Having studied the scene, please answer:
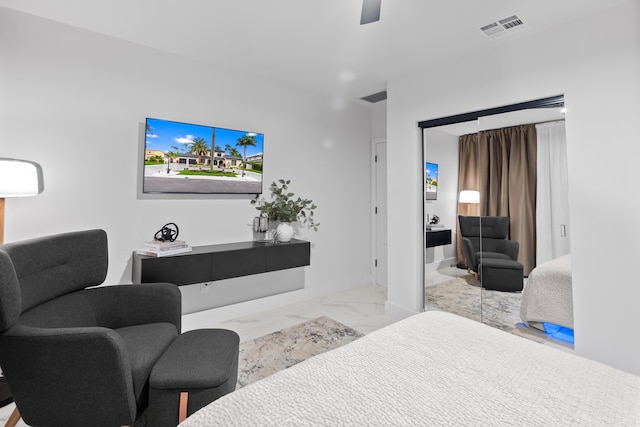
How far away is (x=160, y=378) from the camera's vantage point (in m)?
1.42

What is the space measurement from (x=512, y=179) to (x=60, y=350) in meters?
3.16

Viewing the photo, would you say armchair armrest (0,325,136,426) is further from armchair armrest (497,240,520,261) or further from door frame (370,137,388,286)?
door frame (370,137,388,286)

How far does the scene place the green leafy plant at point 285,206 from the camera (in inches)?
133

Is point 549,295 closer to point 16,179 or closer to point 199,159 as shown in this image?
point 199,159

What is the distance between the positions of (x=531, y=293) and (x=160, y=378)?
267 centimetres

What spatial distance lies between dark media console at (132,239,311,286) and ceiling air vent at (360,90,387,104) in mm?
2116

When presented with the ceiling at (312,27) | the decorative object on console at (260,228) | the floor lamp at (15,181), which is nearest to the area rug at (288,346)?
the decorative object on console at (260,228)

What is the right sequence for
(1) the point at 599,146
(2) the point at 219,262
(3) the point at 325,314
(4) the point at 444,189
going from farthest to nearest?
(3) the point at 325,314
(4) the point at 444,189
(2) the point at 219,262
(1) the point at 599,146

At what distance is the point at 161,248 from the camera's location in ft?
8.26

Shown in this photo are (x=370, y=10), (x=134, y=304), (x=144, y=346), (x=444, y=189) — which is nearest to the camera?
(x=370, y=10)

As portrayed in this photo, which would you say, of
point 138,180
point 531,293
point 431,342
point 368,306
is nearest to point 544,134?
point 531,293

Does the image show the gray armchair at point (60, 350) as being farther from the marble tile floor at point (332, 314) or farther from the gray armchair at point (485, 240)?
the gray armchair at point (485, 240)

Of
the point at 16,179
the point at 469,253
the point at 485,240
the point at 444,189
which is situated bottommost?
the point at 469,253

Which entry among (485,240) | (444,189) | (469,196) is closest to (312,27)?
(444,189)
